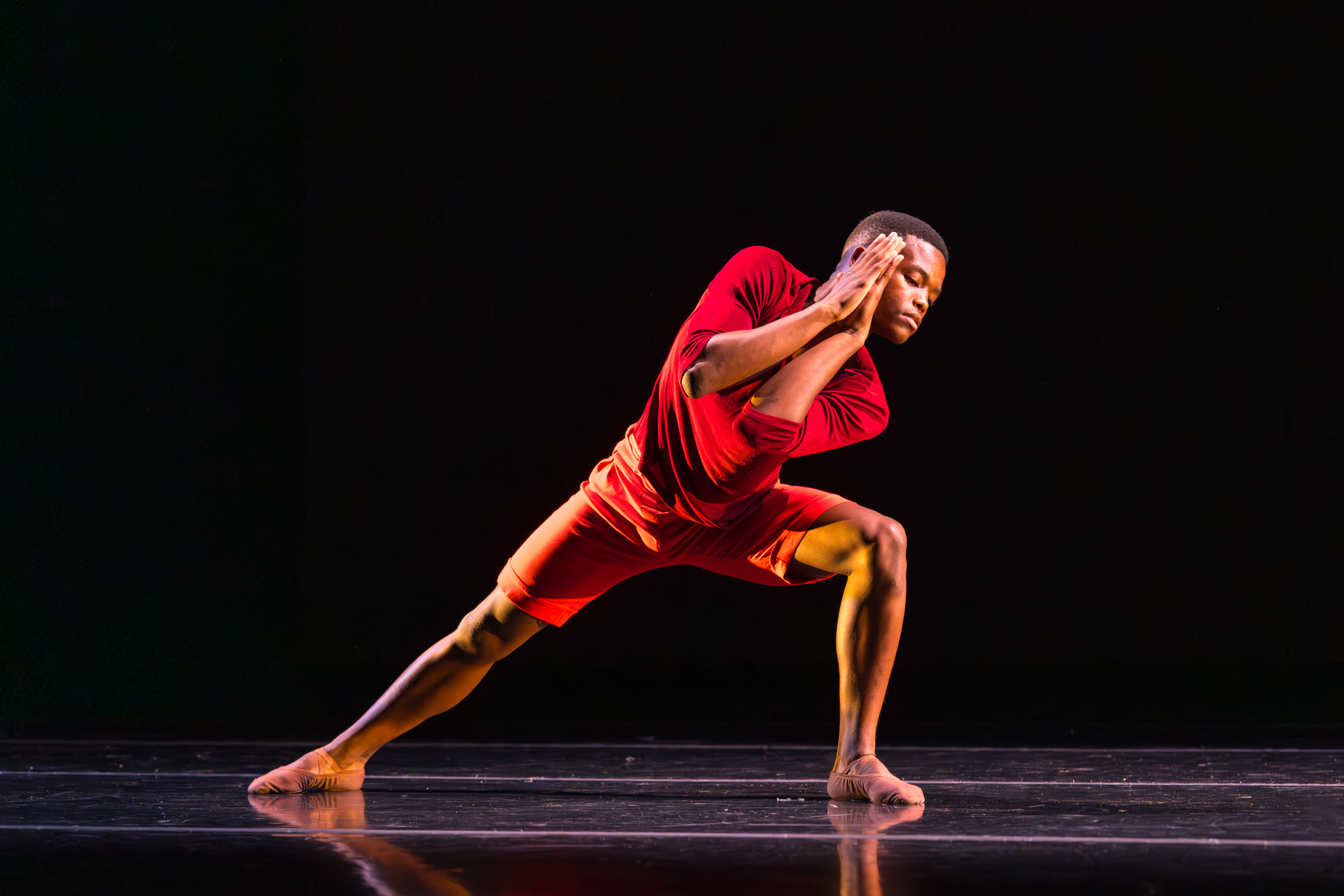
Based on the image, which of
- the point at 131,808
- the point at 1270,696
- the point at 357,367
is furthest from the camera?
the point at 357,367

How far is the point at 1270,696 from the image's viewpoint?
12.3 feet

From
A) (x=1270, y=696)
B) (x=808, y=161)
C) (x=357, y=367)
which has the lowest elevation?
(x=1270, y=696)

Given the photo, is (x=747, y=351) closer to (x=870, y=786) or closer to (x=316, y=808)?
(x=870, y=786)

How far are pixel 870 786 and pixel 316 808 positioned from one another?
941mm

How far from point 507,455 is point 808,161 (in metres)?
1.20

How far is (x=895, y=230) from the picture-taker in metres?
2.44

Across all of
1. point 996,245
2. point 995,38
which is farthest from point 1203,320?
point 995,38

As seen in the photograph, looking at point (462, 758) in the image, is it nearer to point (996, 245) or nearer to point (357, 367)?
point (357, 367)

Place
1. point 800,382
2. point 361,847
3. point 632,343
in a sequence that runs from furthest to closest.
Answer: point 632,343 → point 800,382 → point 361,847

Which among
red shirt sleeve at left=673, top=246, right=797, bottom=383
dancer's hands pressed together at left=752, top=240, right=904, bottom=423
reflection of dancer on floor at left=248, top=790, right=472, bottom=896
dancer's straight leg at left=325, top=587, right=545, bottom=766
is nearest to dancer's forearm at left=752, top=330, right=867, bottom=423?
dancer's hands pressed together at left=752, top=240, right=904, bottom=423

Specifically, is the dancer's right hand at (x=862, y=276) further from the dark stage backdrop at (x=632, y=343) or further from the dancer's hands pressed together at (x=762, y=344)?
the dark stage backdrop at (x=632, y=343)

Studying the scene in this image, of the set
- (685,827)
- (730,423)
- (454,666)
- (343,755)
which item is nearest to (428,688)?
(454,666)

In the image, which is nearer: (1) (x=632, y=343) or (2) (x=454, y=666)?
(2) (x=454, y=666)

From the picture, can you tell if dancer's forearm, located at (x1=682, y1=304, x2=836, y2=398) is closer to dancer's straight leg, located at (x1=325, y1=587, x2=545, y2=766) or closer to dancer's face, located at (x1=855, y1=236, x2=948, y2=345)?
dancer's face, located at (x1=855, y1=236, x2=948, y2=345)
